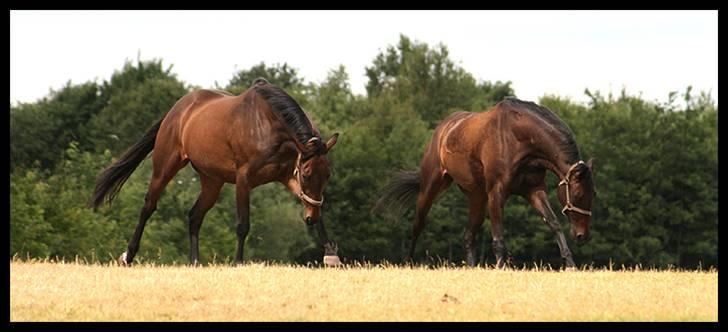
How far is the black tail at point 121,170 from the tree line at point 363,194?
32.8m

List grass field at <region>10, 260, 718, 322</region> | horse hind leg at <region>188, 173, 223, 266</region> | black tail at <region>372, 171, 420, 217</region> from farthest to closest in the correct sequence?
1. black tail at <region>372, 171, 420, 217</region>
2. horse hind leg at <region>188, 173, 223, 266</region>
3. grass field at <region>10, 260, 718, 322</region>

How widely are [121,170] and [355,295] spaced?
7748 millimetres

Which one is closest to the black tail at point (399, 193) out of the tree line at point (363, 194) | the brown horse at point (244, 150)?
the brown horse at point (244, 150)

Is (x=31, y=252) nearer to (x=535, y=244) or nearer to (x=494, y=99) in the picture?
(x=535, y=244)

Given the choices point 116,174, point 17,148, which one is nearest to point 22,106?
point 17,148

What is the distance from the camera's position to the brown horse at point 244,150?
62.3 ft

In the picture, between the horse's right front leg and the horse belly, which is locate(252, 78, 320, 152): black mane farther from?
the horse belly

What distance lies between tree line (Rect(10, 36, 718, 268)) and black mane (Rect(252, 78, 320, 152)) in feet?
118

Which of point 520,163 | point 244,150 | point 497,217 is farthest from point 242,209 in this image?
point 520,163

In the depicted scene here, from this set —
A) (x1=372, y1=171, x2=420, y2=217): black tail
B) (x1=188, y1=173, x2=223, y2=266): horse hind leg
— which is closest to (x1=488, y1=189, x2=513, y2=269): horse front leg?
(x1=372, y1=171, x2=420, y2=217): black tail

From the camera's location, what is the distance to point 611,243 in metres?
61.2

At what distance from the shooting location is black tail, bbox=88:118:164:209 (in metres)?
21.6

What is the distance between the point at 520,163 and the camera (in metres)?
19.8

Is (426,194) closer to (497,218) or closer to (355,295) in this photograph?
(497,218)
